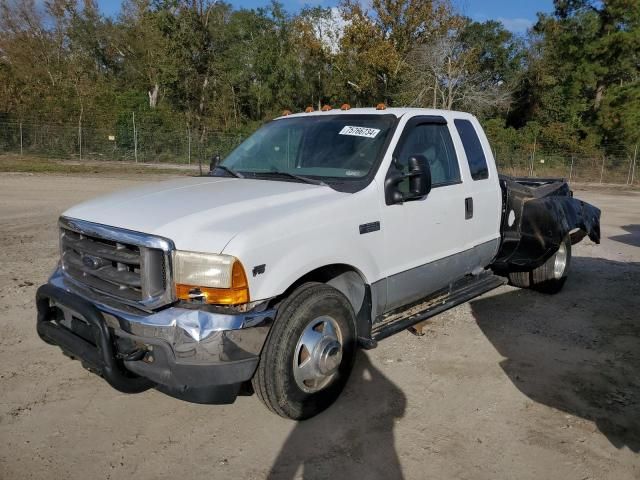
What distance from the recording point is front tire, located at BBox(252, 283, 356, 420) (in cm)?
322

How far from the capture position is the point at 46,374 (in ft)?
13.4

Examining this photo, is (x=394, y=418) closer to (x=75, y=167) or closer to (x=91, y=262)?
(x=91, y=262)

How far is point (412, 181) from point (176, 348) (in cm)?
203

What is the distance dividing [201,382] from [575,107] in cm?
4035

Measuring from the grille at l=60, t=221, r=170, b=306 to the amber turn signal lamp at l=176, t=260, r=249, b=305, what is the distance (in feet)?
0.33

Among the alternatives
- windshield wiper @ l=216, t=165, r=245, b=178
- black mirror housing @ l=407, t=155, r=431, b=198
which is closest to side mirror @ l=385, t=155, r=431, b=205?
black mirror housing @ l=407, t=155, r=431, b=198

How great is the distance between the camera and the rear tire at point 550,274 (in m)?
6.45

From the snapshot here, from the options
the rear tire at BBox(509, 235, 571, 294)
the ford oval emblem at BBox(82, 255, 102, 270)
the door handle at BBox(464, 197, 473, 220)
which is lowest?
the rear tire at BBox(509, 235, 571, 294)

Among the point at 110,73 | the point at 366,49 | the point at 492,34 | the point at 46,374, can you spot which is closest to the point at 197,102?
the point at 366,49

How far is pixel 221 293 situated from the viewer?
118 inches

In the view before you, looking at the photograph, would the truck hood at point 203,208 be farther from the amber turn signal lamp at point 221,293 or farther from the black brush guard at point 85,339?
the black brush guard at point 85,339

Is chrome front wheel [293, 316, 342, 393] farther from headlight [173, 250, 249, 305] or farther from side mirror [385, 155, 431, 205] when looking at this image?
side mirror [385, 155, 431, 205]

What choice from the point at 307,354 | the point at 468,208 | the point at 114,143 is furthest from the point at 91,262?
the point at 114,143

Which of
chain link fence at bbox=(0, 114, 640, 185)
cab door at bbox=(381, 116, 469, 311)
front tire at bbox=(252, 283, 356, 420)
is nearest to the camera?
front tire at bbox=(252, 283, 356, 420)
